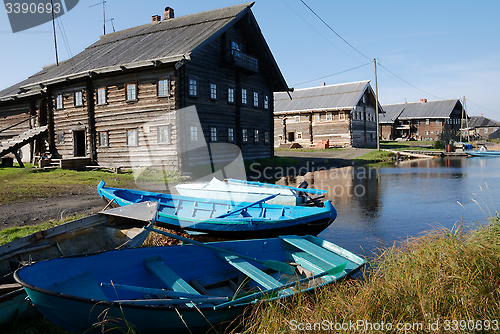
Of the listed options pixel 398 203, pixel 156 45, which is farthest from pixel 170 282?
pixel 156 45

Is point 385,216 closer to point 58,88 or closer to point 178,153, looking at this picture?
point 178,153

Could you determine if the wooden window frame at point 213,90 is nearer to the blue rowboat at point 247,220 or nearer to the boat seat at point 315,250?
the blue rowboat at point 247,220

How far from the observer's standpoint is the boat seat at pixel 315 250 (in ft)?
17.4

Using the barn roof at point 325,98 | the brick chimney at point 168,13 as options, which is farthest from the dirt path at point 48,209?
the barn roof at point 325,98

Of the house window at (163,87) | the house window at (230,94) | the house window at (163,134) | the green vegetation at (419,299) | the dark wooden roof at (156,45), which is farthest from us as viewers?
the house window at (230,94)

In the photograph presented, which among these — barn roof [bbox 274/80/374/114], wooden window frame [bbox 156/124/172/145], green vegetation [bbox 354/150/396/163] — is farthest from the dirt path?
barn roof [bbox 274/80/374/114]

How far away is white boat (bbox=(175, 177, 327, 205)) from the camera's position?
929 cm

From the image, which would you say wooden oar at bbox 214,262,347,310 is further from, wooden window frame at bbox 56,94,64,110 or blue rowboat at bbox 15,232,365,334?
wooden window frame at bbox 56,94,64,110

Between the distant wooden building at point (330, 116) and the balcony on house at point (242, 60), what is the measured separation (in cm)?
1936

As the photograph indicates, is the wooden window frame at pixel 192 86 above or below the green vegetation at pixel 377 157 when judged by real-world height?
above

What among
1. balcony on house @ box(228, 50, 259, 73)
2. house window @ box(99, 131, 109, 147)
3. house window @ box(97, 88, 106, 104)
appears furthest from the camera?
house window @ box(99, 131, 109, 147)

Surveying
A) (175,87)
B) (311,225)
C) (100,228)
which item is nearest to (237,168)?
(175,87)

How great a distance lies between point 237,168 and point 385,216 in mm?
11514

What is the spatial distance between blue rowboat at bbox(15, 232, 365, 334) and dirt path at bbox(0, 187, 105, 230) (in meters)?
5.38
